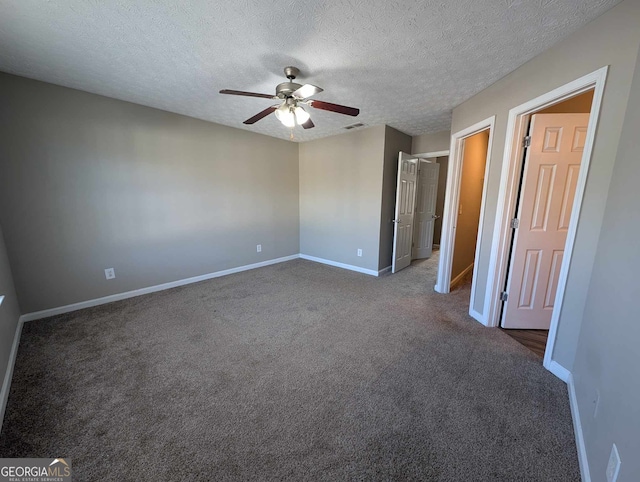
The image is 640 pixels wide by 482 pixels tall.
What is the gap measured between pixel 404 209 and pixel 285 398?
350 centimetres

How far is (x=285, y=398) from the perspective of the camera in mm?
1623

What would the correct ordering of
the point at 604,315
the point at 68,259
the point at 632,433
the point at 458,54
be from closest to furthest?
the point at 632,433 < the point at 604,315 < the point at 458,54 < the point at 68,259

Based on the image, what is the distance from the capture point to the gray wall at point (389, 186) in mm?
3918

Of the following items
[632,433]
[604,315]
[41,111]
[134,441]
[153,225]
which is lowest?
[134,441]

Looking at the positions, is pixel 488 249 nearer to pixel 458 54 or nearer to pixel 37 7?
pixel 458 54

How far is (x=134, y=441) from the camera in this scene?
133cm

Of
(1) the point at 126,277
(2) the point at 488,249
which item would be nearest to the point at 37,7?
(1) the point at 126,277

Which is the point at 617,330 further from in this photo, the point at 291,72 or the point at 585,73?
the point at 291,72

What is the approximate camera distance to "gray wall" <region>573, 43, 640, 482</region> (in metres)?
0.91

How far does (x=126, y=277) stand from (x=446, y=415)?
373cm

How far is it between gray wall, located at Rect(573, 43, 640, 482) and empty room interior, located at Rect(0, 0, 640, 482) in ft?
0.05

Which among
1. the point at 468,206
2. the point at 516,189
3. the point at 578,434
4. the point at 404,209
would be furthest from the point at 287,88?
the point at 468,206

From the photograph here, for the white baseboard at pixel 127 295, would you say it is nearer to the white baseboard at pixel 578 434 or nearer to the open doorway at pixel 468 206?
the open doorway at pixel 468 206

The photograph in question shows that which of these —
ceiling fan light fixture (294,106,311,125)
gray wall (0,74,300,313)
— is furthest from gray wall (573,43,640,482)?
gray wall (0,74,300,313)
